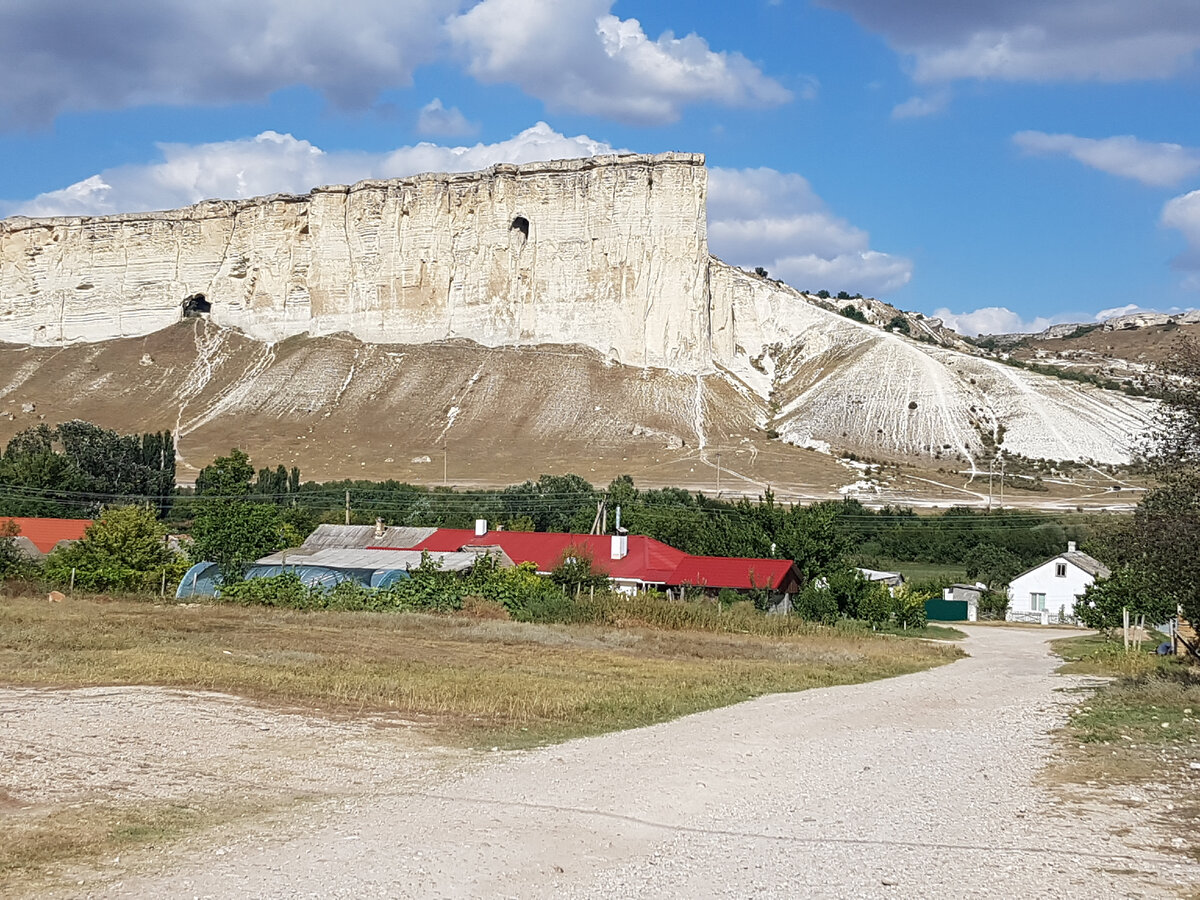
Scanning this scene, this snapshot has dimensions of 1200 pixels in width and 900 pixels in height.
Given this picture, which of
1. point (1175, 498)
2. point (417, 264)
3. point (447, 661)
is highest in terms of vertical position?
point (417, 264)

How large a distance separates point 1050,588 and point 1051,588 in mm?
47

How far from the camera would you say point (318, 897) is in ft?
23.6

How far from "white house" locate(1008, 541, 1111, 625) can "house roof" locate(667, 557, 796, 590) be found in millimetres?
21159

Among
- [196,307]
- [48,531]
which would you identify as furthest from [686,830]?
[196,307]

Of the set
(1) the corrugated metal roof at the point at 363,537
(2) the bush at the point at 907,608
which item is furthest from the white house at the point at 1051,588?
(1) the corrugated metal roof at the point at 363,537

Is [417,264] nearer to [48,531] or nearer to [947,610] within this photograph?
[48,531]

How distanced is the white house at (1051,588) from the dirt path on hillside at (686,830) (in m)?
43.5

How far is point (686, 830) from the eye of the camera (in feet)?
30.4

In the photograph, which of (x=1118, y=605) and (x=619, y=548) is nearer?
(x=1118, y=605)

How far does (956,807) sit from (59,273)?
132m

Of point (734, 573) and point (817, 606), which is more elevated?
point (734, 573)

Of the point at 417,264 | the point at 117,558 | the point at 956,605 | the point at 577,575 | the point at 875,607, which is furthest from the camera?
the point at 417,264

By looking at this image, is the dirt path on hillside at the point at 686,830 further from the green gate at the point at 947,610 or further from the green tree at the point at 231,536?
the green gate at the point at 947,610

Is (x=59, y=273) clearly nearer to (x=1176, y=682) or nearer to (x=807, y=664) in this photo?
(x=807, y=664)
